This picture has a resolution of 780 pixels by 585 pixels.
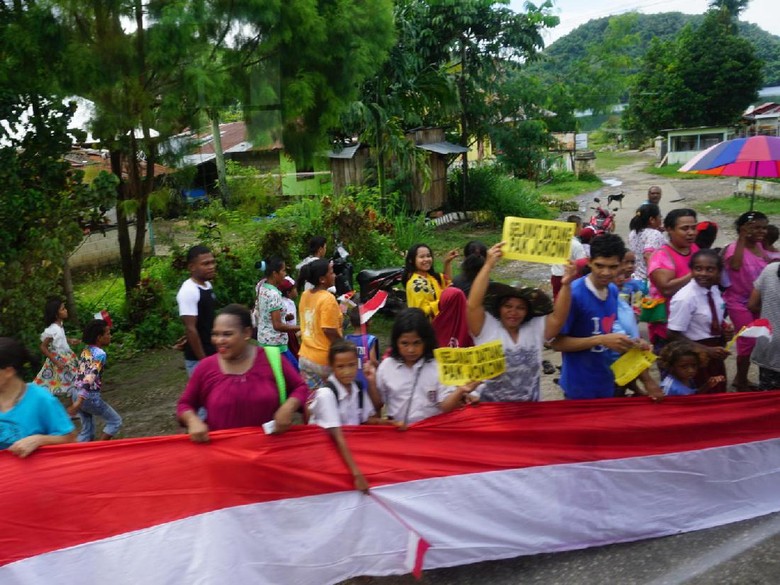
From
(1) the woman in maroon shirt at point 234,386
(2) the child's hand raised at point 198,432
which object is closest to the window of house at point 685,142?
(1) the woman in maroon shirt at point 234,386

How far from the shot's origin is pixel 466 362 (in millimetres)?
3547

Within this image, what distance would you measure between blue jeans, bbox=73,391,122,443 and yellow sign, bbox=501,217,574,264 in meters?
3.47

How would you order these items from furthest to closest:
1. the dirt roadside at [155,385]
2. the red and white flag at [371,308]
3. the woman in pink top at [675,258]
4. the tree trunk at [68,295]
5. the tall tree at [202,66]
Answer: the tree trunk at [68,295]
the tall tree at [202,66]
the dirt roadside at [155,385]
the woman in pink top at [675,258]
the red and white flag at [371,308]

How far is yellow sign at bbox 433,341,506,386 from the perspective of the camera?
355cm

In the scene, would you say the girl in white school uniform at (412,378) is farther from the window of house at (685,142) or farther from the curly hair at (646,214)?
the window of house at (685,142)

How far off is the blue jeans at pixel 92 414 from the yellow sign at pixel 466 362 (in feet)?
10.4

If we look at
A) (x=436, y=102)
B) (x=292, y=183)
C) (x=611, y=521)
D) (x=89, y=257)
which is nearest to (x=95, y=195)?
Result: (x=611, y=521)

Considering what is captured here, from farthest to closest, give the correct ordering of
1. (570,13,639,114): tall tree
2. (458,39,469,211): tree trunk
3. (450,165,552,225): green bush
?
(570,13,639,114): tall tree, (450,165,552,225): green bush, (458,39,469,211): tree trunk

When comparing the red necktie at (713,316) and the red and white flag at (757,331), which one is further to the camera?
the red necktie at (713,316)

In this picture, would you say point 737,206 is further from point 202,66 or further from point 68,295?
point 68,295

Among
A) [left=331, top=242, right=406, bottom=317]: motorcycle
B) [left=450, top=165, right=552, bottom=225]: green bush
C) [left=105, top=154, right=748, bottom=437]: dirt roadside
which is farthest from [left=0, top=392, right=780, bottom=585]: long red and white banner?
[left=450, top=165, right=552, bottom=225]: green bush

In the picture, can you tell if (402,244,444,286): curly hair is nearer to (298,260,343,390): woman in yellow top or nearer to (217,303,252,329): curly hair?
(298,260,343,390): woman in yellow top

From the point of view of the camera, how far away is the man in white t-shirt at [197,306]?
203 inches

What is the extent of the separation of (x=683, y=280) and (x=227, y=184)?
47.8 feet
